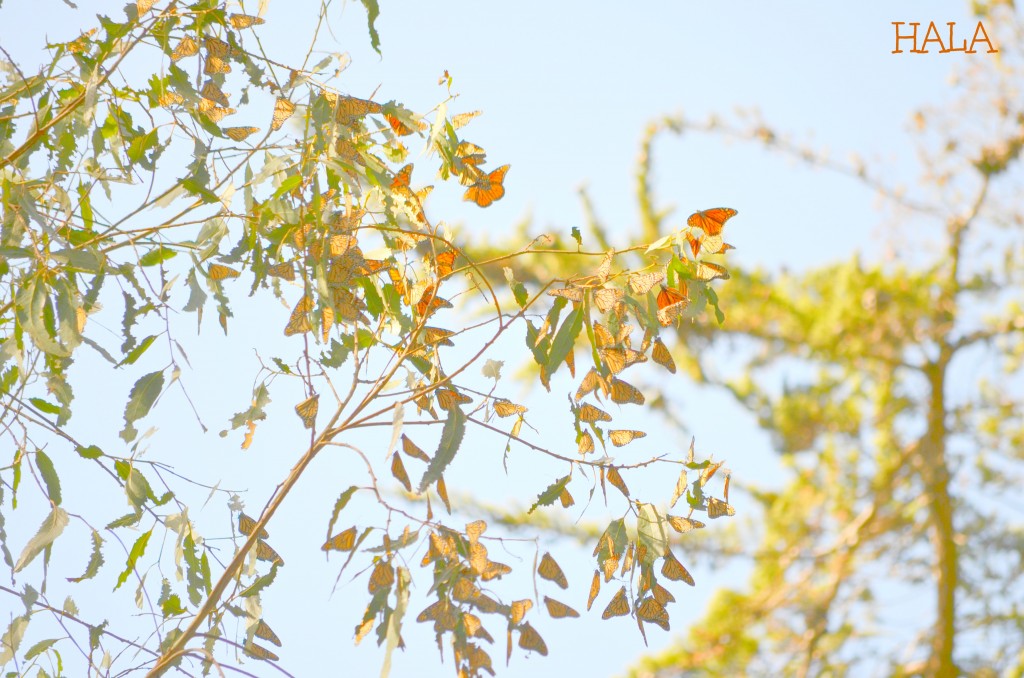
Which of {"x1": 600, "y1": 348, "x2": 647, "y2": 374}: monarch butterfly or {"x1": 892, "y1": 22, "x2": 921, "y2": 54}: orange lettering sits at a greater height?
{"x1": 892, "y1": 22, "x2": 921, "y2": 54}: orange lettering

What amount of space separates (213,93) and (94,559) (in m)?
0.53

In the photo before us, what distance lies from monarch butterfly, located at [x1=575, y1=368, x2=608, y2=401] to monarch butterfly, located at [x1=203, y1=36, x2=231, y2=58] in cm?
54

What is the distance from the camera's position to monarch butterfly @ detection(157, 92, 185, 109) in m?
1.14

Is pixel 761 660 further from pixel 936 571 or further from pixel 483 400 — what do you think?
pixel 483 400

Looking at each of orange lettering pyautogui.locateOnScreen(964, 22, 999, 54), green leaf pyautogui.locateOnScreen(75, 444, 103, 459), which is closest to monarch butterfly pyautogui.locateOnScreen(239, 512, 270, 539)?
green leaf pyautogui.locateOnScreen(75, 444, 103, 459)

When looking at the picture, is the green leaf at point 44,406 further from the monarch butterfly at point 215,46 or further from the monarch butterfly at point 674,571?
the monarch butterfly at point 674,571

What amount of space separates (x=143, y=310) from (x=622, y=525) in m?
0.54

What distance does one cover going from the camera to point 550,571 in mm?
971

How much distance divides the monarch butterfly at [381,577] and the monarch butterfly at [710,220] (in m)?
0.44

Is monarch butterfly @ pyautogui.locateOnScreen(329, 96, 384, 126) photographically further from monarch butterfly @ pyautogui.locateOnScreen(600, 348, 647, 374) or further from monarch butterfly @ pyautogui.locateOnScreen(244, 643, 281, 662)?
monarch butterfly @ pyautogui.locateOnScreen(244, 643, 281, 662)

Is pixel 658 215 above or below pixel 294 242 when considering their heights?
above

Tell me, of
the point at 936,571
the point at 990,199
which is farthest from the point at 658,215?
the point at 936,571

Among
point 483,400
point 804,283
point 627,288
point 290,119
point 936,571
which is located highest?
point 804,283

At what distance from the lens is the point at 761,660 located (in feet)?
17.0
